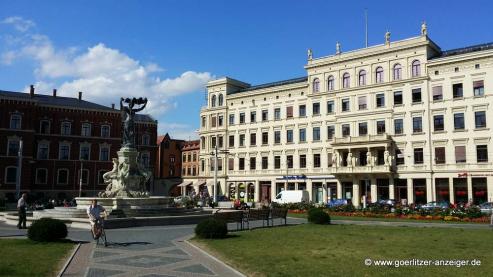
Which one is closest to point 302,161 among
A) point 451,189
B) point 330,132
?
point 330,132

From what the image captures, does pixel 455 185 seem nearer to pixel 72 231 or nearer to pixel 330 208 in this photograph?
pixel 330 208

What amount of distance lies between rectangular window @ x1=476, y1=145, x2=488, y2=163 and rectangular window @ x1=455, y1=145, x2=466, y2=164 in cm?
143

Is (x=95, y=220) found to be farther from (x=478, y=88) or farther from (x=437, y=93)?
(x=478, y=88)

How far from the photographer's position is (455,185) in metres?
51.1

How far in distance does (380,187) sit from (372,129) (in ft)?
24.4

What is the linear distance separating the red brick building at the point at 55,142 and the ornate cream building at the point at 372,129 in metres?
18.3

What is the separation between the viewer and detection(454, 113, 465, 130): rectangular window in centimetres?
5162

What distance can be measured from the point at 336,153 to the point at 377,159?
541cm

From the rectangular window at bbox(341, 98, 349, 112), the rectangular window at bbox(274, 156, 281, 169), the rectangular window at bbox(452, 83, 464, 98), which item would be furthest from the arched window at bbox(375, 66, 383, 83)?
the rectangular window at bbox(274, 156, 281, 169)

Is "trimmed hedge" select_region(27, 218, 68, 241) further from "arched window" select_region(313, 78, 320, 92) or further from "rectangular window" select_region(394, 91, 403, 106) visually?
"arched window" select_region(313, 78, 320, 92)

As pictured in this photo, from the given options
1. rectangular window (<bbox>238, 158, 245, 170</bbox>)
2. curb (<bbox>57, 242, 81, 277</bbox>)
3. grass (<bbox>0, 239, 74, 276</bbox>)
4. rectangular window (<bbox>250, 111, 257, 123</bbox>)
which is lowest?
curb (<bbox>57, 242, 81, 277</bbox>)

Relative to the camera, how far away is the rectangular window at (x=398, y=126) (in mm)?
55750

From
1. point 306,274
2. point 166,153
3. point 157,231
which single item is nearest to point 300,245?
point 306,274

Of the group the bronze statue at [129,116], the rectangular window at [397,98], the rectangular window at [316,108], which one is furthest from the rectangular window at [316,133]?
the bronze statue at [129,116]
